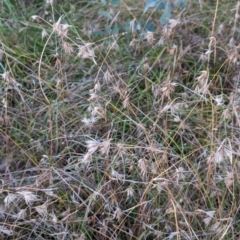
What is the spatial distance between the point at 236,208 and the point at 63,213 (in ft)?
1.52

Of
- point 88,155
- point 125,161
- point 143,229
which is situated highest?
point 88,155

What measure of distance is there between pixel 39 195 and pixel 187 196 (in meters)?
0.41

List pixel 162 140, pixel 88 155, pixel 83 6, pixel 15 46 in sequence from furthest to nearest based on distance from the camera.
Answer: pixel 83 6, pixel 15 46, pixel 162 140, pixel 88 155

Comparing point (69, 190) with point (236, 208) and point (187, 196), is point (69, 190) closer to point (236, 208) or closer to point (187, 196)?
point (187, 196)

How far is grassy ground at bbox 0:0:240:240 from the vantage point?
60.8 inches

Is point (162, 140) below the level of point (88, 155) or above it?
below

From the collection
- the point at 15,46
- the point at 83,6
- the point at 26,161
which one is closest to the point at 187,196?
the point at 26,161

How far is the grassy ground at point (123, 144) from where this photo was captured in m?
1.54

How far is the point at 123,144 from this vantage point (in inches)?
61.0

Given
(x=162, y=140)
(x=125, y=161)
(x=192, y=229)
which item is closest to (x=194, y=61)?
(x=162, y=140)

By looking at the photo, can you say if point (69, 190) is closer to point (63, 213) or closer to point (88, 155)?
point (63, 213)

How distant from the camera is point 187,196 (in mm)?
1617

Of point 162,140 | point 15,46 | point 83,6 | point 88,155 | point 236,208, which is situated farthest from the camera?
point 83,6

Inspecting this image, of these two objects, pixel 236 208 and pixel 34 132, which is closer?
pixel 236 208
